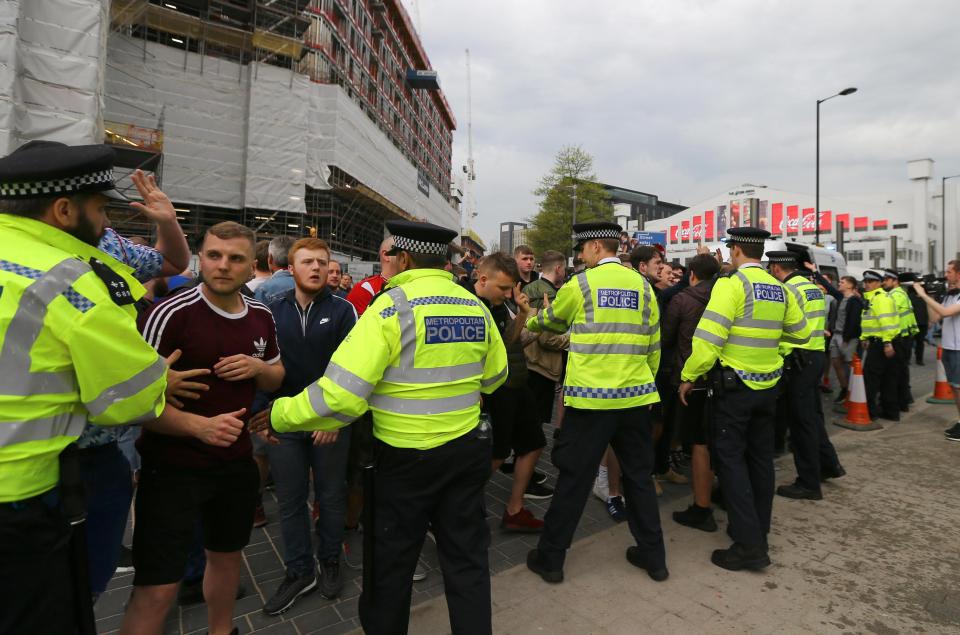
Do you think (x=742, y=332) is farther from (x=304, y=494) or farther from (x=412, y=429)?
(x=304, y=494)

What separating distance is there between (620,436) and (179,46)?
24.2m

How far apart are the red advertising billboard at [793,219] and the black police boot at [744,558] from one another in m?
67.5

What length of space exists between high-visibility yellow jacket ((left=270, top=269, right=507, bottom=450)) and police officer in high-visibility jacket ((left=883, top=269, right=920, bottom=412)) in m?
7.85

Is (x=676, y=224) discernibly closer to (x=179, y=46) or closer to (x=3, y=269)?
(x=179, y=46)

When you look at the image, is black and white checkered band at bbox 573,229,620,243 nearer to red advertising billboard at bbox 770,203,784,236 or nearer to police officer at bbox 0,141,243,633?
police officer at bbox 0,141,243,633

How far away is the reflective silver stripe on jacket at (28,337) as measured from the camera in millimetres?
1402

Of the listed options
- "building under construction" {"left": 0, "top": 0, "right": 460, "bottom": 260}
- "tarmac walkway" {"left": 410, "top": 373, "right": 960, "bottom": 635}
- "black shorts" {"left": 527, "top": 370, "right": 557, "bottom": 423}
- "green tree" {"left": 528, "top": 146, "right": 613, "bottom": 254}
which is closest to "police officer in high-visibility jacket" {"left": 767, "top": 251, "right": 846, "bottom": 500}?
"tarmac walkway" {"left": 410, "top": 373, "right": 960, "bottom": 635}

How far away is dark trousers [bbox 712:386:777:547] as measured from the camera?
11.2 feet

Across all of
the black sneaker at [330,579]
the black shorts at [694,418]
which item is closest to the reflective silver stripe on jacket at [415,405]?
the black sneaker at [330,579]

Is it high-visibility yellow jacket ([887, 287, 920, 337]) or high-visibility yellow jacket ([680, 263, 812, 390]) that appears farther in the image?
high-visibility yellow jacket ([887, 287, 920, 337])

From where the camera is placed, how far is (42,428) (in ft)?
4.87

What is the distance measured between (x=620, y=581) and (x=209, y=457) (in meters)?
2.46

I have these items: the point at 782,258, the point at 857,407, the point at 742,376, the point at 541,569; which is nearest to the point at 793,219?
the point at 857,407

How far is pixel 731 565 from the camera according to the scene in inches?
131
